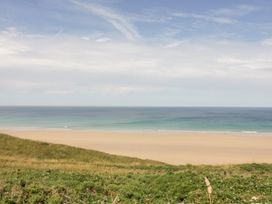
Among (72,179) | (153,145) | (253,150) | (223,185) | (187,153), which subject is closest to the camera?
(223,185)

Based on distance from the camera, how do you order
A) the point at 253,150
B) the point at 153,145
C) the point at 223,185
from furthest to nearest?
1. the point at 153,145
2. the point at 253,150
3. the point at 223,185

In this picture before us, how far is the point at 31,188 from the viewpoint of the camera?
64.3ft

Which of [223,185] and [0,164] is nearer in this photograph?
[223,185]

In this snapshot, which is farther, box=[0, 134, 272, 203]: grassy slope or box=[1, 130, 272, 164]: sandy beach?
box=[1, 130, 272, 164]: sandy beach

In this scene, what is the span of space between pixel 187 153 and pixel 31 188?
54.8 meters

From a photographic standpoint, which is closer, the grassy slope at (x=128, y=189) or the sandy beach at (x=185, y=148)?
the grassy slope at (x=128, y=189)

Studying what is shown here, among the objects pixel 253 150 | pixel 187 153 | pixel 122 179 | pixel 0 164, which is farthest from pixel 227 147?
pixel 122 179

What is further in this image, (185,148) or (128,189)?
(185,148)

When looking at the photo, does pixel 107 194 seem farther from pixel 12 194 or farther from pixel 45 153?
pixel 45 153

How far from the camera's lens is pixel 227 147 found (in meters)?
81.4

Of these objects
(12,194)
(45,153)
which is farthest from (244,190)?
(45,153)

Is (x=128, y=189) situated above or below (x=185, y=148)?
above

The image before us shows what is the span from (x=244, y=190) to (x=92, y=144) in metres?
65.7

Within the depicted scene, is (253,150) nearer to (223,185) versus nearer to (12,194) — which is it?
(223,185)
